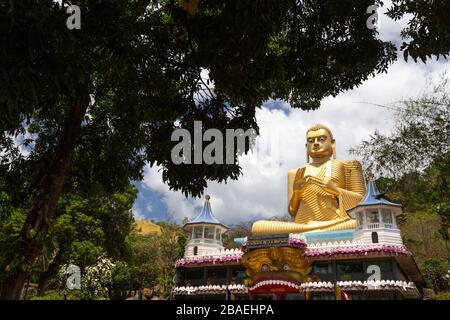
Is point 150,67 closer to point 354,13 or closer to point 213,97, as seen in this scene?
point 213,97

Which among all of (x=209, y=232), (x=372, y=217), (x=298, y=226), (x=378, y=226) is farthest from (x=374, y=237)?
(x=209, y=232)

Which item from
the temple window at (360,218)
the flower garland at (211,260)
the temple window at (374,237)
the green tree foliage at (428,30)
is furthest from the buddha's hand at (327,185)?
the green tree foliage at (428,30)

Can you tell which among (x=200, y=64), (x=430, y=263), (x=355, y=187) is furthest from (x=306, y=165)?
(x=200, y=64)

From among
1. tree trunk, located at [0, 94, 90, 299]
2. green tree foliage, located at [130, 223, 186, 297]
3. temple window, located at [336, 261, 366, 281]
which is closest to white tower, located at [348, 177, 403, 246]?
temple window, located at [336, 261, 366, 281]

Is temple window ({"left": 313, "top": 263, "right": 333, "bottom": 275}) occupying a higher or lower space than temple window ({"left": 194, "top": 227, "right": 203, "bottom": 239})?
lower

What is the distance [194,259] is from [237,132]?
15.6 m

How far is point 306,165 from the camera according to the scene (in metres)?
26.0

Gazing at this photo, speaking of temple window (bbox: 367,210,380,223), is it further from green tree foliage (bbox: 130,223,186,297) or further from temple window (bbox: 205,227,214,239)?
green tree foliage (bbox: 130,223,186,297)

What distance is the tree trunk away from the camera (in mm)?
6648

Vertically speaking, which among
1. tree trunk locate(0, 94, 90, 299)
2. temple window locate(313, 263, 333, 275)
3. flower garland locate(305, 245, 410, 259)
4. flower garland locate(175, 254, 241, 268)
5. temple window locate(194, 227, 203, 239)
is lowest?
tree trunk locate(0, 94, 90, 299)

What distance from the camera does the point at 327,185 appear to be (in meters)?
23.5

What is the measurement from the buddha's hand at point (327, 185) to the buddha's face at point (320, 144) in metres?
2.29

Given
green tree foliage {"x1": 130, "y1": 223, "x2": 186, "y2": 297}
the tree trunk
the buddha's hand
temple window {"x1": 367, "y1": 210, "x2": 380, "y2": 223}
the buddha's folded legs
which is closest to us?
the tree trunk

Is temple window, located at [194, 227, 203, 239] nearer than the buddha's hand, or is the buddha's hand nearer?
the buddha's hand
